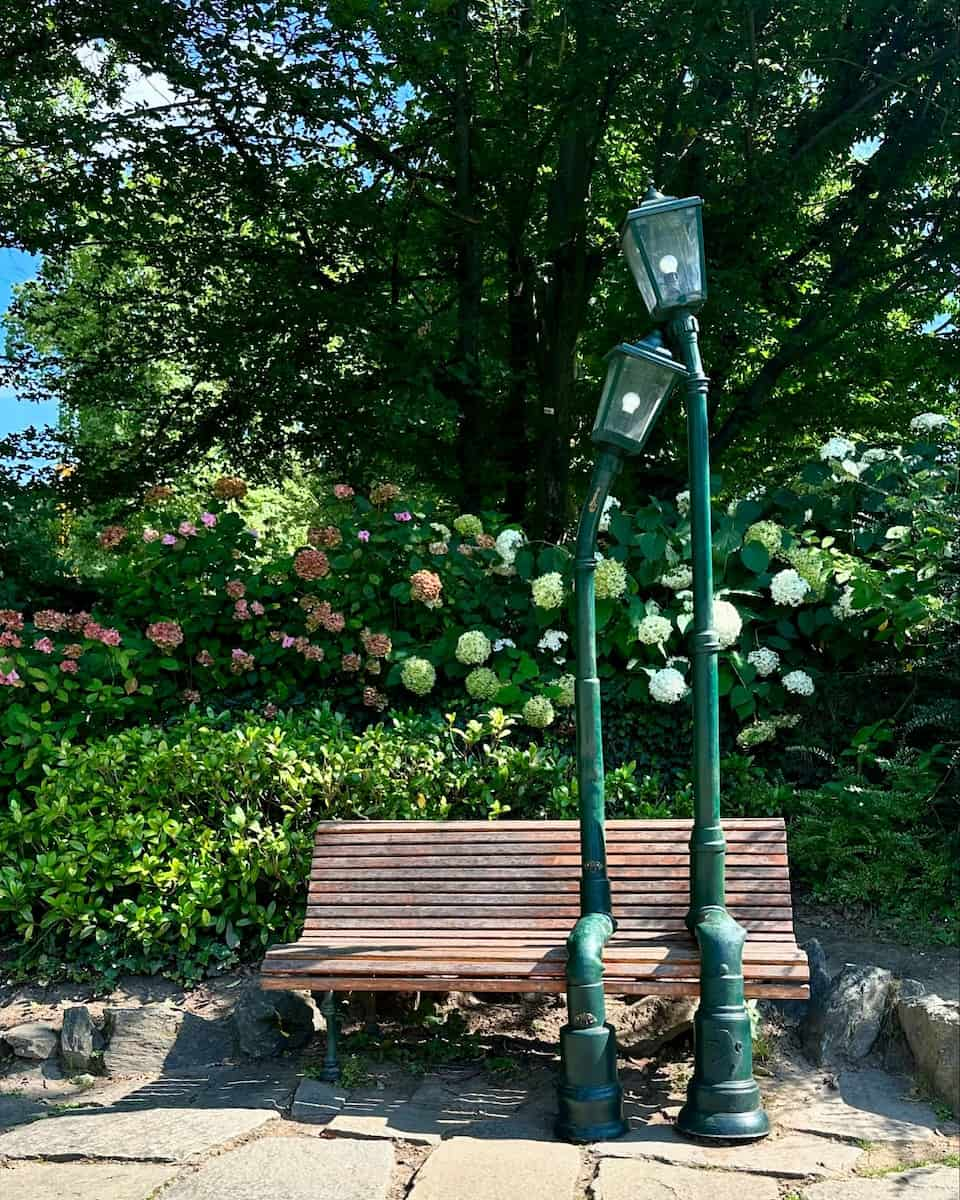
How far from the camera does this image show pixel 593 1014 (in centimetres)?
382

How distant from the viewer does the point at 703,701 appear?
405cm

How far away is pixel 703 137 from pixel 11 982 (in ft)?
21.7

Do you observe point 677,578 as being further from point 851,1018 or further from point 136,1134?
point 136,1134

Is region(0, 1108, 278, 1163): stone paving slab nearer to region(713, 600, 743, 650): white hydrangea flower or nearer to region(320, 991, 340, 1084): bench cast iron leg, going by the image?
region(320, 991, 340, 1084): bench cast iron leg

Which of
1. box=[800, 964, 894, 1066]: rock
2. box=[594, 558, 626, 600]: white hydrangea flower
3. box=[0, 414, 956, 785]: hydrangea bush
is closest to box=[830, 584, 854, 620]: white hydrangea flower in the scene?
box=[0, 414, 956, 785]: hydrangea bush

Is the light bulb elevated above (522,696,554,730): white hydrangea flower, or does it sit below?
above

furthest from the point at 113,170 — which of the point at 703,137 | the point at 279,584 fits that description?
the point at 703,137

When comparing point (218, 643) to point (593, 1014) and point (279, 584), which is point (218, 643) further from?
point (593, 1014)

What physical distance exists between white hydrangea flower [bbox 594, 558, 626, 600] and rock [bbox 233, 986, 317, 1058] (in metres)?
2.80

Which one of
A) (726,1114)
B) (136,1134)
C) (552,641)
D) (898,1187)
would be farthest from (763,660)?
(136,1134)

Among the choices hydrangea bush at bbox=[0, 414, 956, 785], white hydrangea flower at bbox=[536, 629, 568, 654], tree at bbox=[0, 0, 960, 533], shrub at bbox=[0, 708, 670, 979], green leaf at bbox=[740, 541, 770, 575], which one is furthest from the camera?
tree at bbox=[0, 0, 960, 533]

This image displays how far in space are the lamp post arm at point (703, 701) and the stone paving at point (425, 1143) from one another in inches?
30.1

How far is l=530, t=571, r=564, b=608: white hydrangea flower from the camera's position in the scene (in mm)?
6688

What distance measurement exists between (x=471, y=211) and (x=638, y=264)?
5.08 m
